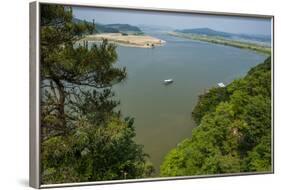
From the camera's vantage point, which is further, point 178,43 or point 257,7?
point 257,7

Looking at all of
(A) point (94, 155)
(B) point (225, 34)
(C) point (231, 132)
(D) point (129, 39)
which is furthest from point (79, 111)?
(B) point (225, 34)

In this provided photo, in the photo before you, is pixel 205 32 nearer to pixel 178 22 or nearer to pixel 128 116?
pixel 178 22

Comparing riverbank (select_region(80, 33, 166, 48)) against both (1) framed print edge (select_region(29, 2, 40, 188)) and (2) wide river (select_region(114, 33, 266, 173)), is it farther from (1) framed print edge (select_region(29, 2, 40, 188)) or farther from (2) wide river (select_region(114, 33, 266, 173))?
(1) framed print edge (select_region(29, 2, 40, 188))

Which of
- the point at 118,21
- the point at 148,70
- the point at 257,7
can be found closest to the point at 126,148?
the point at 148,70

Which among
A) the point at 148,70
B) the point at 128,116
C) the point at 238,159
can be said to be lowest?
the point at 238,159

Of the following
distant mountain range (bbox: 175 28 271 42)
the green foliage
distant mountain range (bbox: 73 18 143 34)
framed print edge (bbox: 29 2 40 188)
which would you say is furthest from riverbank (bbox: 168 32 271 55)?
framed print edge (bbox: 29 2 40 188)

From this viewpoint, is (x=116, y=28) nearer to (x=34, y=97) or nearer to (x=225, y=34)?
(x=34, y=97)
